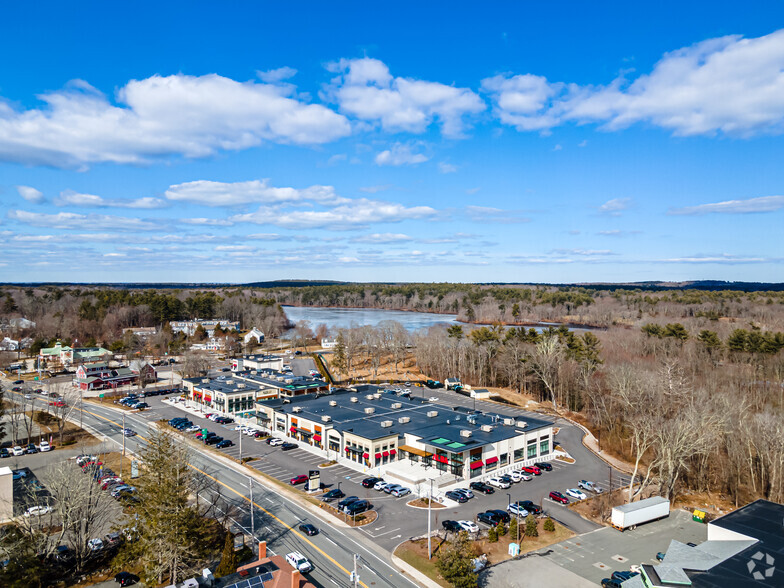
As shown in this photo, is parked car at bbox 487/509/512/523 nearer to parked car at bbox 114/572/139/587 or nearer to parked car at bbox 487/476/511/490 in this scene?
parked car at bbox 487/476/511/490

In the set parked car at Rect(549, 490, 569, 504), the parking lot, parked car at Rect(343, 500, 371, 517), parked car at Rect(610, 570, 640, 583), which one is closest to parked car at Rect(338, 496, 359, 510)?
parked car at Rect(343, 500, 371, 517)

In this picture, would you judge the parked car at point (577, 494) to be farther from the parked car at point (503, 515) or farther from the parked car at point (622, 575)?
the parked car at point (622, 575)

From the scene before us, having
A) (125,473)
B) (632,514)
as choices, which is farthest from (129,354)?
(632,514)

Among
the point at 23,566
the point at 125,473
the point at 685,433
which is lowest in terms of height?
the point at 125,473

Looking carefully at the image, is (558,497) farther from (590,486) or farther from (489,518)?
(489,518)

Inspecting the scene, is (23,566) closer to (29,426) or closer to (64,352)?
(29,426)

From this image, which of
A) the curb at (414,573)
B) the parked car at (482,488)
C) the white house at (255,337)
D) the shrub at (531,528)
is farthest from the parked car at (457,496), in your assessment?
the white house at (255,337)

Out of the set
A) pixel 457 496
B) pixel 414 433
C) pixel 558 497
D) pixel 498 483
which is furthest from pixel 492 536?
pixel 414 433

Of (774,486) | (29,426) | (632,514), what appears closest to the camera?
(632,514)
